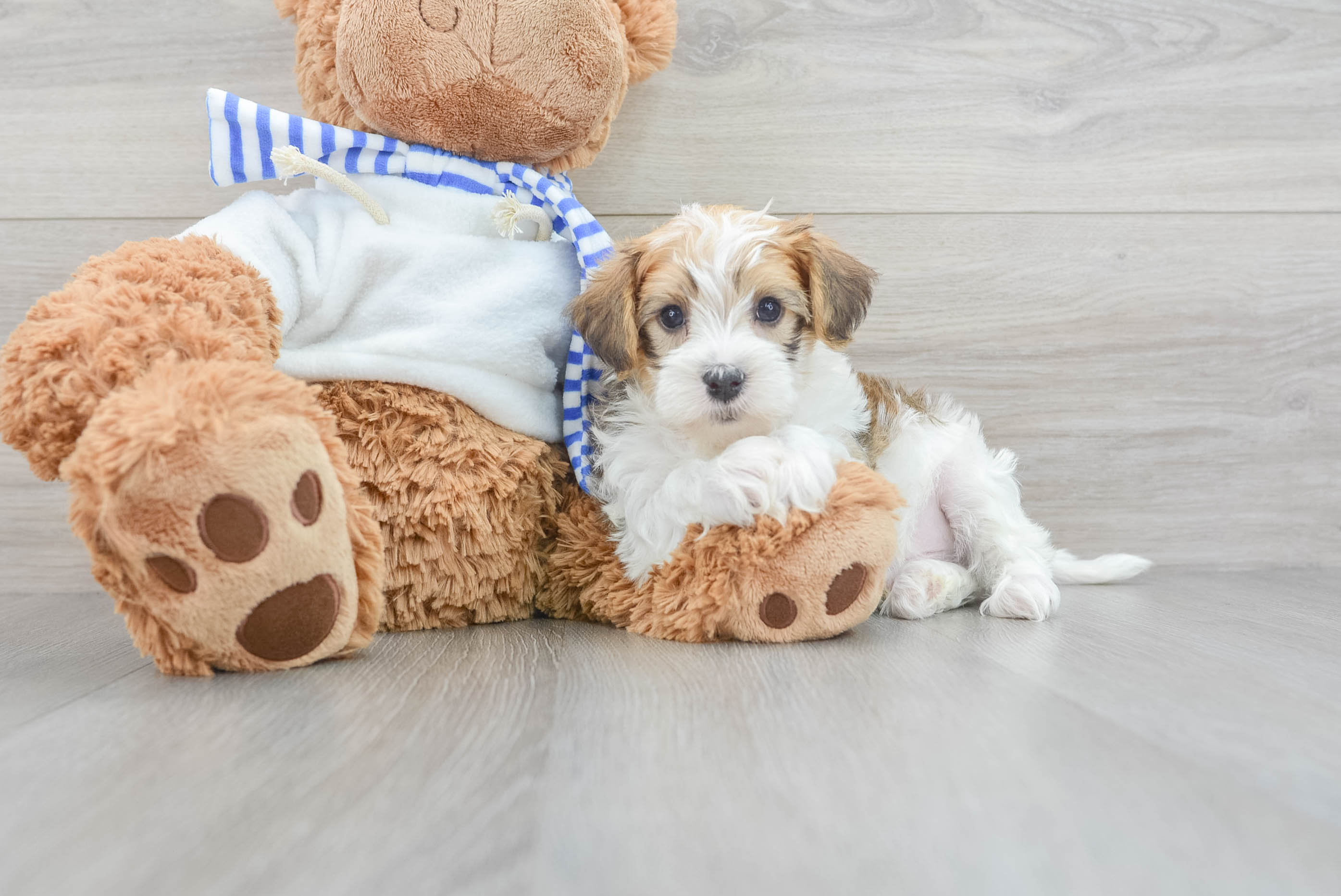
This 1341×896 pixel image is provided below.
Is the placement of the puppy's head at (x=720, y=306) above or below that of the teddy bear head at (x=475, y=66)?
below

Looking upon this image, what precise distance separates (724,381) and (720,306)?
157 millimetres

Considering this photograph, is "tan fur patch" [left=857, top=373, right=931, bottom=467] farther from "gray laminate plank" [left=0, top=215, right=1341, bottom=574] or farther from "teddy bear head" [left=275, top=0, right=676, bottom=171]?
"teddy bear head" [left=275, top=0, right=676, bottom=171]

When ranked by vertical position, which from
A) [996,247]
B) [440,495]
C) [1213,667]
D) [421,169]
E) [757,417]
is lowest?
[1213,667]

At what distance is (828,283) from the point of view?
1.38m

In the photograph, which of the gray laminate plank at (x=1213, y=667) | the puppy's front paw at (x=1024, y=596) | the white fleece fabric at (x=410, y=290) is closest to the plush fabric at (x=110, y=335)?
the white fleece fabric at (x=410, y=290)

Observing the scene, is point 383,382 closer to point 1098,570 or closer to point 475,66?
point 475,66

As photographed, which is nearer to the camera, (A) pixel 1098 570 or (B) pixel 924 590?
(B) pixel 924 590

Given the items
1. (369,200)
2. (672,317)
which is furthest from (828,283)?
(369,200)

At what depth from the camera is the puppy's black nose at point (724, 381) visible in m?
1.23

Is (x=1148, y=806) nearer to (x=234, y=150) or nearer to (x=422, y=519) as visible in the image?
(x=422, y=519)

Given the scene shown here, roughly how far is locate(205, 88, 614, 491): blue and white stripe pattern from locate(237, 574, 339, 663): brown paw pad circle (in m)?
0.48

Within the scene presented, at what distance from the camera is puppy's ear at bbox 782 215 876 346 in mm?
1374

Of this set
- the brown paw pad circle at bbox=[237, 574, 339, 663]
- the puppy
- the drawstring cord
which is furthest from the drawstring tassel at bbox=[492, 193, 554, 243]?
the brown paw pad circle at bbox=[237, 574, 339, 663]

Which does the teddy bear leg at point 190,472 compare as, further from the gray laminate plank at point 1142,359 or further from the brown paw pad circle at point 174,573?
the gray laminate plank at point 1142,359
